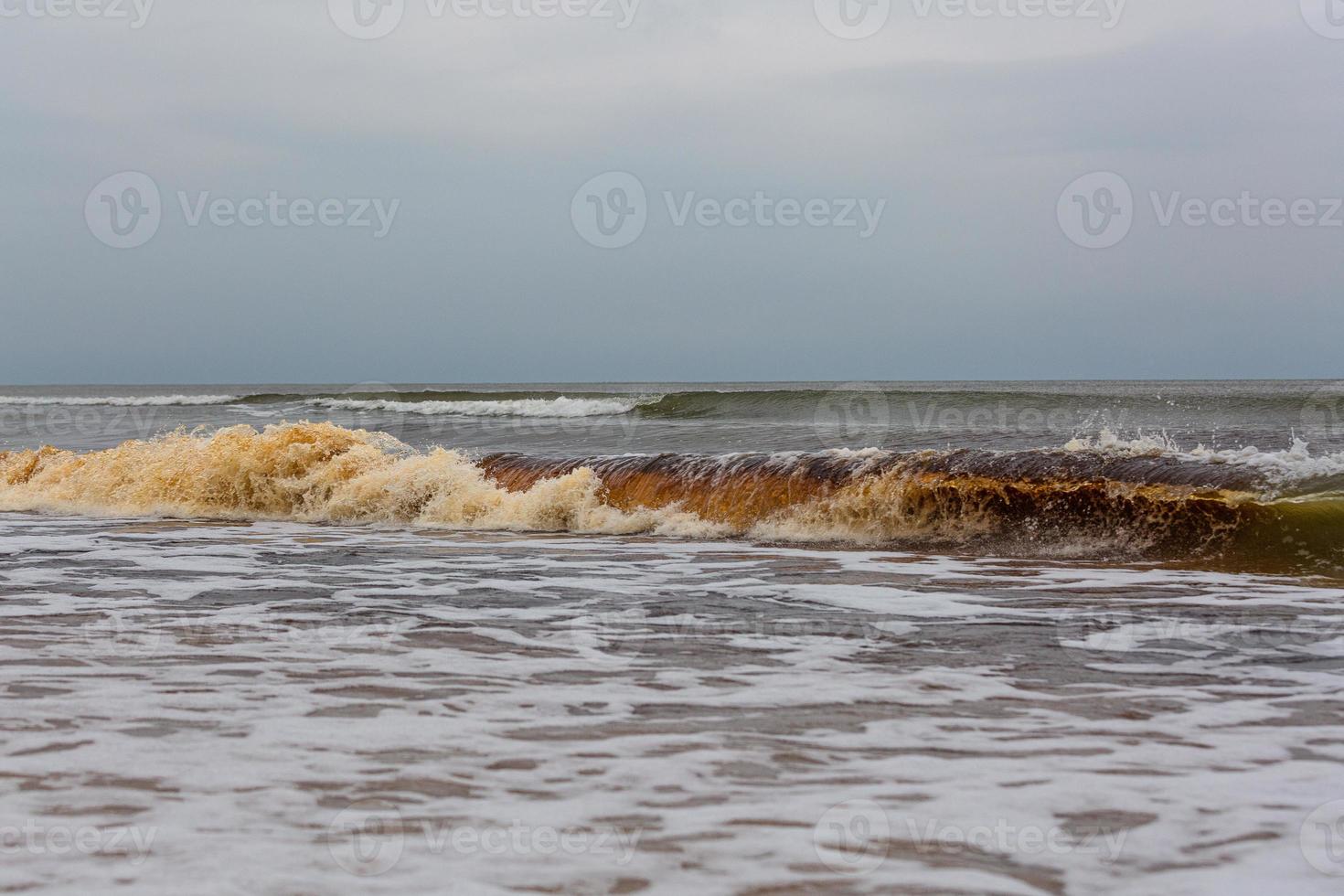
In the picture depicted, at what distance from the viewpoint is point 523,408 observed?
31016mm

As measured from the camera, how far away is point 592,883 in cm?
240

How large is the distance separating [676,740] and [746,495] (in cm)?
673

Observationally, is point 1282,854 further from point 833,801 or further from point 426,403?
point 426,403

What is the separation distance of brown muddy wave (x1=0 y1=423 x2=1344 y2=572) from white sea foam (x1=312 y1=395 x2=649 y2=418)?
53.5ft

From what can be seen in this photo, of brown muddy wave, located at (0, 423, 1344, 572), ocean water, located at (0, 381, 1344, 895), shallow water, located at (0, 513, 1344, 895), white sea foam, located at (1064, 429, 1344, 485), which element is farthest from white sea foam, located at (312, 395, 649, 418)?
shallow water, located at (0, 513, 1344, 895)

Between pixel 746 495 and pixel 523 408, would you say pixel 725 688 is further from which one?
pixel 523 408

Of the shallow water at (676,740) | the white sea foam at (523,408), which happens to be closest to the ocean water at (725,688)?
the shallow water at (676,740)

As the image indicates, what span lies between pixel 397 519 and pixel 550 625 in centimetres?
611

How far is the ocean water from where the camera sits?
2555 mm

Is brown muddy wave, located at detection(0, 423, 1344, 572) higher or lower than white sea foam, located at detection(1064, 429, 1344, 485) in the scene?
lower

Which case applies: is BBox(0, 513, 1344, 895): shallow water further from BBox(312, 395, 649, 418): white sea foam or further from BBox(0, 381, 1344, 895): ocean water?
BBox(312, 395, 649, 418): white sea foam

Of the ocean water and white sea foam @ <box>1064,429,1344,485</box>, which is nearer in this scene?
the ocean water

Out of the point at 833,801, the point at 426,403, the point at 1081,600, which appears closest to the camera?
the point at 833,801

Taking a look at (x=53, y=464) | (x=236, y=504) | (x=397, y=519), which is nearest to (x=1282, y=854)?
(x=397, y=519)
